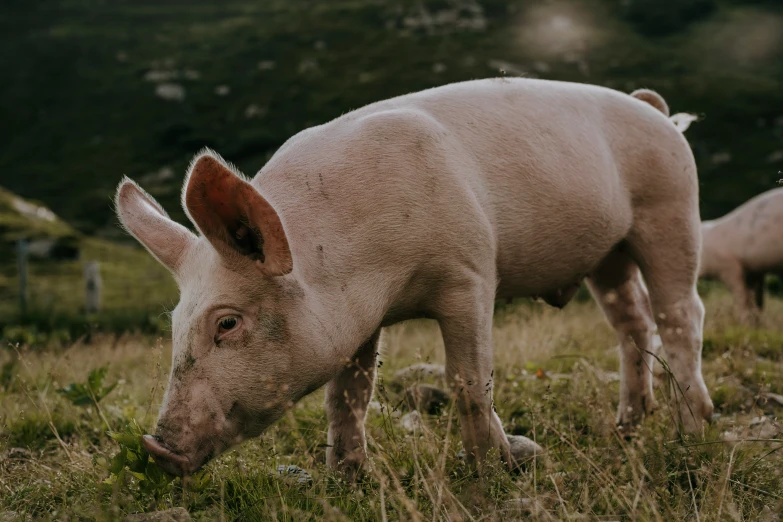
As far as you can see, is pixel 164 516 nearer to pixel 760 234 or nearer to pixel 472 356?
pixel 472 356

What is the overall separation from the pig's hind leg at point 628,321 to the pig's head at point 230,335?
259 cm

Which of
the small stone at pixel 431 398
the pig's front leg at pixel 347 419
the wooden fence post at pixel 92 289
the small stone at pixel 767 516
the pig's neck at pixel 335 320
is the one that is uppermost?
the pig's neck at pixel 335 320

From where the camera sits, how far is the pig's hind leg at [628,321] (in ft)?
16.6

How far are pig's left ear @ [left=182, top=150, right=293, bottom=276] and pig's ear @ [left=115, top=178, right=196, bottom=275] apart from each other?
356 mm

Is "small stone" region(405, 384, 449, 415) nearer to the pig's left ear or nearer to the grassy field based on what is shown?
the grassy field

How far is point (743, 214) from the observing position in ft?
37.4

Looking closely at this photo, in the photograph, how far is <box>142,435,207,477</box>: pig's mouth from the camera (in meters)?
2.99

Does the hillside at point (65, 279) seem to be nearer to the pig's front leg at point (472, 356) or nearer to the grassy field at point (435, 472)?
the grassy field at point (435, 472)

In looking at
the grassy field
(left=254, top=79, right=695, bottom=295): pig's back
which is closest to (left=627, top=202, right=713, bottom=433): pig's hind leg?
(left=254, top=79, right=695, bottom=295): pig's back

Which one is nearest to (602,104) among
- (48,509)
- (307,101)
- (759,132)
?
(48,509)

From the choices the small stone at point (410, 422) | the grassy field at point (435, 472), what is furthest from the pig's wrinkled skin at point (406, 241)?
the small stone at point (410, 422)

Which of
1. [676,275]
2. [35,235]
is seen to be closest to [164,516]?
[676,275]

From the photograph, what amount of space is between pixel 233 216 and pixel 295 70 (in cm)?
7008

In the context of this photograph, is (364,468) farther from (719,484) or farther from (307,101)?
(307,101)
